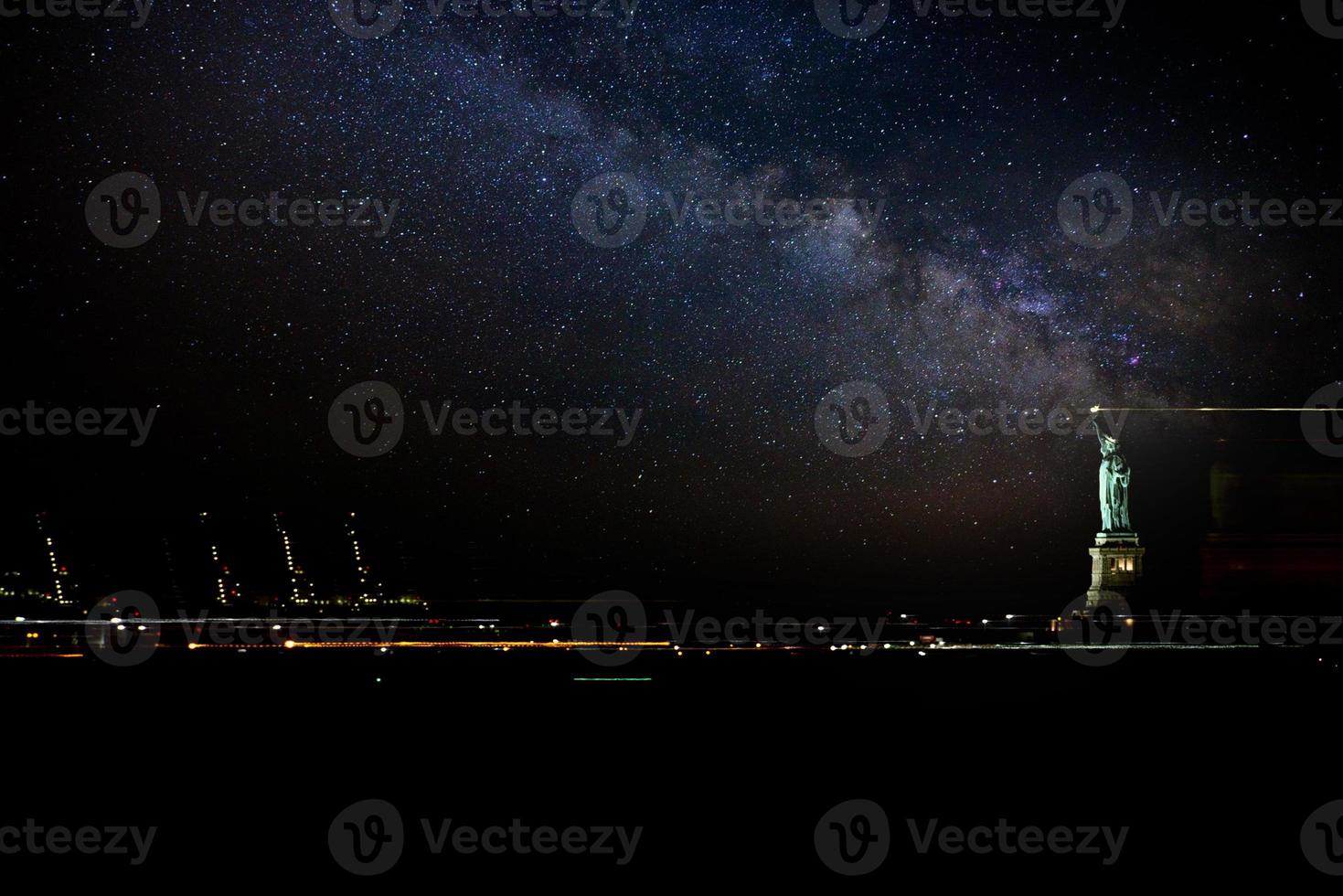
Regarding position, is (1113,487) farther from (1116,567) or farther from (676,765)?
(676,765)

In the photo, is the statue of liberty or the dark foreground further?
the statue of liberty

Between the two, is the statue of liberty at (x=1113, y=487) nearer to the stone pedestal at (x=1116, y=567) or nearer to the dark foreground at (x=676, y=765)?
the stone pedestal at (x=1116, y=567)

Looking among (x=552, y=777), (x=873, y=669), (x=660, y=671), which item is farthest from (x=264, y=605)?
(x=552, y=777)

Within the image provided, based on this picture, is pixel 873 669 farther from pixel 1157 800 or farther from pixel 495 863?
pixel 495 863

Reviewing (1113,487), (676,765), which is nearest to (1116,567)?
(1113,487)

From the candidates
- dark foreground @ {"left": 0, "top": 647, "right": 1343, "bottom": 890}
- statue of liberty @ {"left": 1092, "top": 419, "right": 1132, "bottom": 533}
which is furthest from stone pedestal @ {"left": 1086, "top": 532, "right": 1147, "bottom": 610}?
dark foreground @ {"left": 0, "top": 647, "right": 1343, "bottom": 890}

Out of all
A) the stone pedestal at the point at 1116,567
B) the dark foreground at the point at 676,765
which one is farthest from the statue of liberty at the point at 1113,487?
the dark foreground at the point at 676,765

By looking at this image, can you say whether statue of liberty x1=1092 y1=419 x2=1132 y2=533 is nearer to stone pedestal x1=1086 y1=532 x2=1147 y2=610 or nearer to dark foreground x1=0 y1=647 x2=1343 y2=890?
stone pedestal x1=1086 y1=532 x2=1147 y2=610
